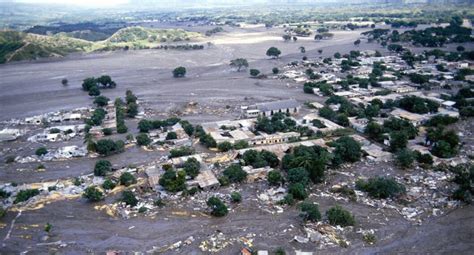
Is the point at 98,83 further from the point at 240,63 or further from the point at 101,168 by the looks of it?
the point at 101,168

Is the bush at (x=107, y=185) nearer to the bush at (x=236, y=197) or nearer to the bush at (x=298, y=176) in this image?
the bush at (x=236, y=197)

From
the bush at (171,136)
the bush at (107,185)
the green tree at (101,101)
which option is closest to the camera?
the bush at (107,185)

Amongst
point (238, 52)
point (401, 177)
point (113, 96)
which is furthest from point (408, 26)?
point (401, 177)

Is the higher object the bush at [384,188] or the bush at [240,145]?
the bush at [240,145]

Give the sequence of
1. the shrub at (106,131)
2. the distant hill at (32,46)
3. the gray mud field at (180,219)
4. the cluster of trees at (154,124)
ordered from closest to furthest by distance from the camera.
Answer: the gray mud field at (180,219) → the shrub at (106,131) → the cluster of trees at (154,124) → the distant hill at (32,46)

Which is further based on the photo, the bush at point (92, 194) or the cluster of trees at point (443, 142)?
the cluster of trees at point (443, 142)

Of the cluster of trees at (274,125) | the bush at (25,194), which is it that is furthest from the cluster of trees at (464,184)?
the bush at (25,194)
